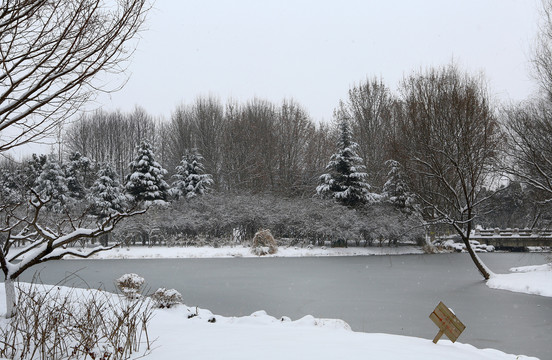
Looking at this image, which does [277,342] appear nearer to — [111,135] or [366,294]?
[366,294]

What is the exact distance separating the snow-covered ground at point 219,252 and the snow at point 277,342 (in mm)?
15664

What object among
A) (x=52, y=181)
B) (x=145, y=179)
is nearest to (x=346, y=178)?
(x=145, y=179)

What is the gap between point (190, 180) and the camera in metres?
30.5

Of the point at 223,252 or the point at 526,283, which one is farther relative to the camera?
the point at 223,252

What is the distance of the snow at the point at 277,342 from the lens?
14.4 feet

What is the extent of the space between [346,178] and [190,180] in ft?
34.8

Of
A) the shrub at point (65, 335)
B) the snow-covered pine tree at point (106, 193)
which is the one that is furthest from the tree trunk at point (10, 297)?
the snow-covered pine tree at point (106, 193)

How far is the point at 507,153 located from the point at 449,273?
4.85 meters

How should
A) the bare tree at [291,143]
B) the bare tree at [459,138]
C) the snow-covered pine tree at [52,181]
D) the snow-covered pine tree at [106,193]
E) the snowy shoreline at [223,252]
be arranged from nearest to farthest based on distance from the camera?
1. the bare tree at [459,138]
2. the snowy shoreline at [223,252]
3. the snow-covered pine tree at [106,193]
4. the snow-covered pine tree at [52,181]
5. the bare tree at [291,143]

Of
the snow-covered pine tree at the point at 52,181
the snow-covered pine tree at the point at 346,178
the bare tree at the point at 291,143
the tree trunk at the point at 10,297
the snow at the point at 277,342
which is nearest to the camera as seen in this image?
the snow at the point at 277,342

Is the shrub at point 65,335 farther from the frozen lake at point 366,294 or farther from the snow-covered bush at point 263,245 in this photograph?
the snow-covered bush at point 263,245

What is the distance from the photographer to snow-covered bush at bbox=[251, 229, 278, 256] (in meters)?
22.7

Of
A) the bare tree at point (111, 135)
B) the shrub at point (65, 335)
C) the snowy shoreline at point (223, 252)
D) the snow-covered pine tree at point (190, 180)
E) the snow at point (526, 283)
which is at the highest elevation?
the bare tree at point (111, 135)

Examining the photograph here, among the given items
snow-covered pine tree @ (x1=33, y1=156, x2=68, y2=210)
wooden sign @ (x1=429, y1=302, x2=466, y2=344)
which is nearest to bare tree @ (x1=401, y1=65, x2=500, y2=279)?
wooden sign @ (x1=429, y1=302, x2=466, y2=344)
